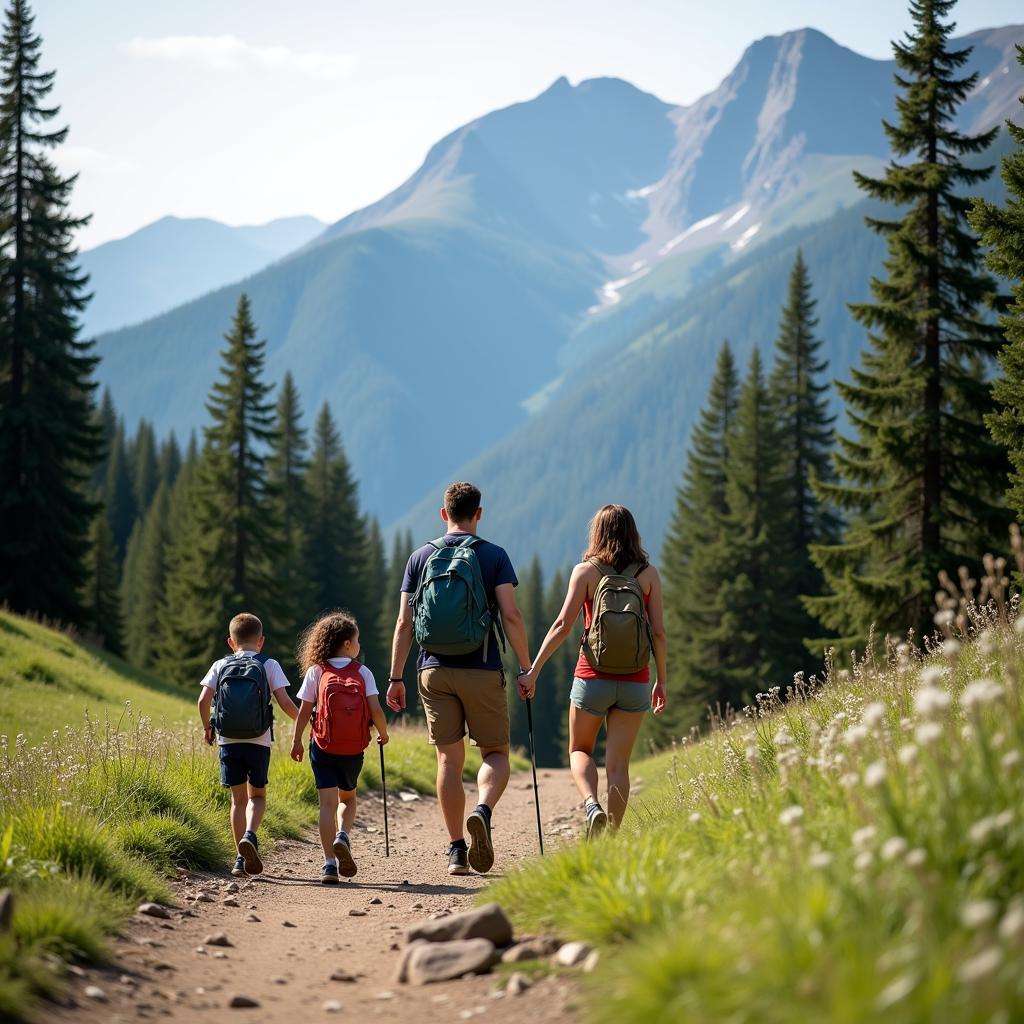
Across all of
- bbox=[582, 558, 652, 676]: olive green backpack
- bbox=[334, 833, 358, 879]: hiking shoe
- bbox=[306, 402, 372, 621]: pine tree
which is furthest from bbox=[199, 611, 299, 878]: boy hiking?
bbox=[306, 402, 372, 621]: pine tree

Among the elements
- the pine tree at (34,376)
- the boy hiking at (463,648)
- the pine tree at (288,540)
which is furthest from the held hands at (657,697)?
the pine tree at (288,540)

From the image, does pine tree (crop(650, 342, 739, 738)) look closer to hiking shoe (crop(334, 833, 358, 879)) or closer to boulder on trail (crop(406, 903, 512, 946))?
hiking shoe (crop(334, 833, 358, 879))

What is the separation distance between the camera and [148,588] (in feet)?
251

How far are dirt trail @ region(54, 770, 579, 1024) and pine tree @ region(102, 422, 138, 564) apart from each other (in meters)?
100

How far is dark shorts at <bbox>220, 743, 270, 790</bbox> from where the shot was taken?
8078mm

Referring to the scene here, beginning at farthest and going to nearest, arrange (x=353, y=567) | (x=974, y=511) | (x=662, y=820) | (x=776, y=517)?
1. (x=353, y=567)
2. (x=776, y=517)
3. (x=974, y=511)
4. (x=662, y=820)

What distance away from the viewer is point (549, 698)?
90938 millimetres

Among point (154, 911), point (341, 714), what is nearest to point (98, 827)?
point (154, 911)

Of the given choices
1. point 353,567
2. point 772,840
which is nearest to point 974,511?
point 772,840

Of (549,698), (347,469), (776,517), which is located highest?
(347,469)

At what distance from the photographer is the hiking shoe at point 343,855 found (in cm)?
808

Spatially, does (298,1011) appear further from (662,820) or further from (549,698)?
(549,698)

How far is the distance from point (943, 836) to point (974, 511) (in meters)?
16.4

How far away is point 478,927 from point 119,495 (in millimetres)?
107700
